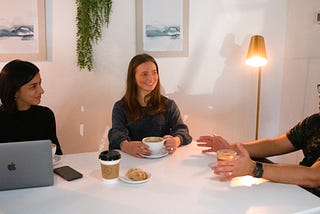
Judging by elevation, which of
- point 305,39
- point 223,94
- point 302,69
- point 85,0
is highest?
point 85,0

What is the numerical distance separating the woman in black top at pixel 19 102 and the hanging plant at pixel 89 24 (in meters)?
0.54

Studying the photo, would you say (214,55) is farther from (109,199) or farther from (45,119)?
(109,199)

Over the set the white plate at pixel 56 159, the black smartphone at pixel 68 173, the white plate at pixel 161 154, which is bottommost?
the black smartphone at pixel 68 173

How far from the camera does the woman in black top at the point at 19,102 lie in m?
2.01

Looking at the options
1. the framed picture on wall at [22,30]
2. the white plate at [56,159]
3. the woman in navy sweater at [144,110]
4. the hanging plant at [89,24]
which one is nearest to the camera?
the white plate at [56,159]

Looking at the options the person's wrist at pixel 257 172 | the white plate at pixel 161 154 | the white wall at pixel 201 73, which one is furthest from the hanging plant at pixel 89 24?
the person's wrist at pixel 257 172

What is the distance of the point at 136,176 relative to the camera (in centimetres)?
145

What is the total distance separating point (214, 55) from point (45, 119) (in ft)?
5.06

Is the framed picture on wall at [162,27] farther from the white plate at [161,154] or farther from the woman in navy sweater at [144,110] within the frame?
the white plate at [161,154]

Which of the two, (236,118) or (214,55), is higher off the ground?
(214,55)

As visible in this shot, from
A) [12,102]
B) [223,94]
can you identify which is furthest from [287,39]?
[12,102]

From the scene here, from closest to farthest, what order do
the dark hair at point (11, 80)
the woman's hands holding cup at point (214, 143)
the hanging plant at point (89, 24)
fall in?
the woman's hands holding cup at point (214, 143)
the dark hair at point (11, 80)
the hanging plant at point (89, 24)

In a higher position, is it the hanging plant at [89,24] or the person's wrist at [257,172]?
the hanging plant at [89,24]

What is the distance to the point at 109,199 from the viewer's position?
129cm
